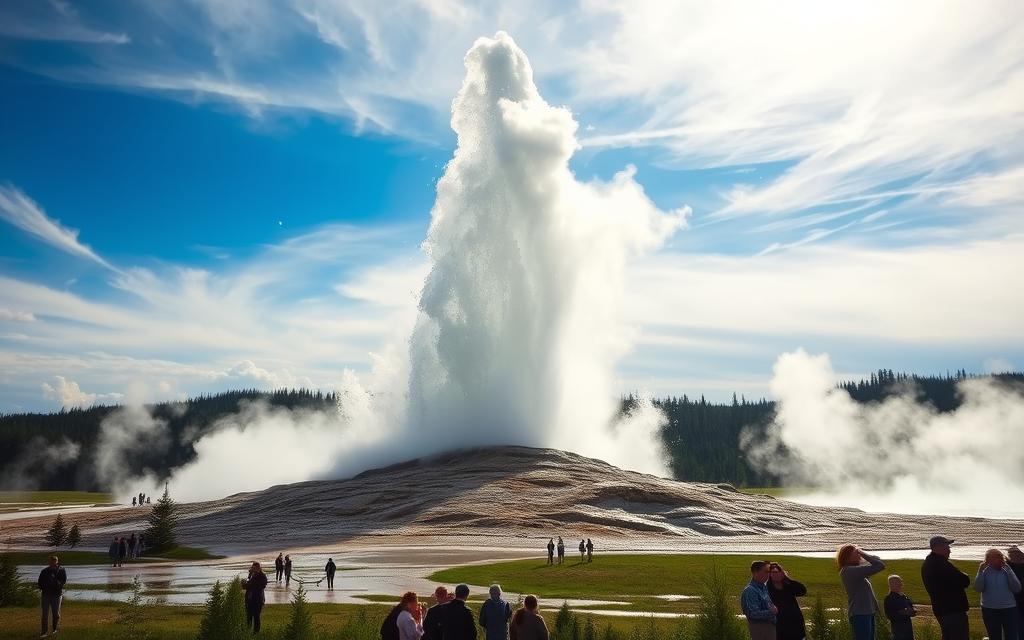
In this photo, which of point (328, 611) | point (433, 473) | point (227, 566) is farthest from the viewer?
point (433, 473)

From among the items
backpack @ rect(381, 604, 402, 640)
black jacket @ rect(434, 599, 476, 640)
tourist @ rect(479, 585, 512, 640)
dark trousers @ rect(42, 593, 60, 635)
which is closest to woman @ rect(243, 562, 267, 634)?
dark trousers @ rect(42, 593, 60, 635)

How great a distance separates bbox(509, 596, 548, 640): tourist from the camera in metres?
14.6

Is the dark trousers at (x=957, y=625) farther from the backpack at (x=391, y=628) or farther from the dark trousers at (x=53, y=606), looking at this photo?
the dark trousers at (x=53, y=606)

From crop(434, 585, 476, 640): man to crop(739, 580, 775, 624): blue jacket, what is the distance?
16.1 feet

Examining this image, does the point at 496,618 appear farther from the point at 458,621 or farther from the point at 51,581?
the point at 51,581

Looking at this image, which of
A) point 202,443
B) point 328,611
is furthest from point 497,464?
point 202,443

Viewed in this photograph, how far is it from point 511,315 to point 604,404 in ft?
106

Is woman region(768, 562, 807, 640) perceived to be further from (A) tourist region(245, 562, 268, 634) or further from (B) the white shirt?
(A) tourist region(245, 562, 268, 634)

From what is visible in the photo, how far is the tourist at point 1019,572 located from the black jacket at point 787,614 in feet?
17.7

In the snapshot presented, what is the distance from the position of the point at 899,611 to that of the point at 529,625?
7.45 metres

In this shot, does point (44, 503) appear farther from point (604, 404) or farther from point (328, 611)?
point (328, 611)

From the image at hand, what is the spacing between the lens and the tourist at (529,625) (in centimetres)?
1459

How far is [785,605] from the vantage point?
45.2 ft

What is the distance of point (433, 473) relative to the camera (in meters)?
124
